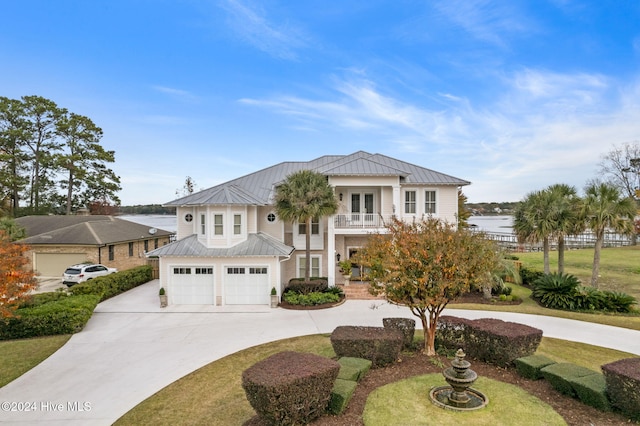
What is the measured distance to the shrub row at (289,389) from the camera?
570 centimetres

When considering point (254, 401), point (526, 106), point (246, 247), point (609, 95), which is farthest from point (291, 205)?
point (609, 95)

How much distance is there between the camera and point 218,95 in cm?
2225

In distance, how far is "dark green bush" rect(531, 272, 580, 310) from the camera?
1617cm

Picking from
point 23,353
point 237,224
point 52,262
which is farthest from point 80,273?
point 237,224

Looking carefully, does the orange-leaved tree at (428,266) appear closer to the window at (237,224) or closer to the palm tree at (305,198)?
the palm tree at (305,198)

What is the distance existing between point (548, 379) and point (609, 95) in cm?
1727

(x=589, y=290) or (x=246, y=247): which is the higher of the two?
(x=246, y=247)

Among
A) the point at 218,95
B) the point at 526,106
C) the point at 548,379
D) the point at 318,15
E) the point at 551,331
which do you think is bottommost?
the point at 551,331

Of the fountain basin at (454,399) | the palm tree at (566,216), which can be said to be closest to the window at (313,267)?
the palm tree at (566,216)

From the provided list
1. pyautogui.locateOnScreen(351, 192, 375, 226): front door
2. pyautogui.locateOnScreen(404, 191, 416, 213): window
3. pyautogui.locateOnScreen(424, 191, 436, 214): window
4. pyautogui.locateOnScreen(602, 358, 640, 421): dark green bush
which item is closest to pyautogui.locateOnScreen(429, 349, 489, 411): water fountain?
pyautogui.locateOnScreen(602, 358, 640, 421): dark green bush

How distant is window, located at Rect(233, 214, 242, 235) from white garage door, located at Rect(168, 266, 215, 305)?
98.2 inches

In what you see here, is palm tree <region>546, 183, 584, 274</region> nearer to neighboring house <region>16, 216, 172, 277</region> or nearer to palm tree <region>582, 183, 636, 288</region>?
palm tree <region>582, 183, 636, 288</region>

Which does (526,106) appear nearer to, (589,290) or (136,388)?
(589,290)

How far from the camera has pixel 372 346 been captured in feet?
29.0
